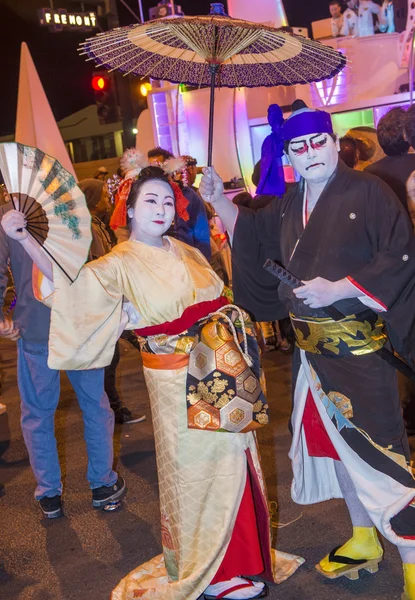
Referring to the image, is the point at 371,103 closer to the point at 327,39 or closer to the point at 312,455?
the point at 327,39

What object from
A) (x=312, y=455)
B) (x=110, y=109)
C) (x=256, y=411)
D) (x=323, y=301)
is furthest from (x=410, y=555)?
(x=110, y=109)

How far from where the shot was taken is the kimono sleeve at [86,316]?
234 cm

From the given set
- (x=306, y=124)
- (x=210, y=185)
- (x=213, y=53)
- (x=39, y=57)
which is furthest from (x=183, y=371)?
(x=39, y=57)

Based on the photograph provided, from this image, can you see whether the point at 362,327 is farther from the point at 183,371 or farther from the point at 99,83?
the point at 99,83

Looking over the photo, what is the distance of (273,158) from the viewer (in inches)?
107

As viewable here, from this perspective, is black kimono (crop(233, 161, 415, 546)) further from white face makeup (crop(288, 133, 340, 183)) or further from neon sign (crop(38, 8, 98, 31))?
neon sign (crop(38, 8, 98, 31))

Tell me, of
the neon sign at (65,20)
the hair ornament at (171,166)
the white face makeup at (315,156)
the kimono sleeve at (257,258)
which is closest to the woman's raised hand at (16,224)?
the hair ornament at (171,166)

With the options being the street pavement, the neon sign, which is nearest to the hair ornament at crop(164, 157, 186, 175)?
the street pavement

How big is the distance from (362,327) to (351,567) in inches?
39.0

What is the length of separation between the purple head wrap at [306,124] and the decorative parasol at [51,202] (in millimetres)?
822

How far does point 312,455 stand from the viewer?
2795 mm

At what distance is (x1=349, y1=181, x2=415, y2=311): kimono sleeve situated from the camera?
231 cm

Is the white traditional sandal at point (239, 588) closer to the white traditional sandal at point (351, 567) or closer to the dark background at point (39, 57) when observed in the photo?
the white traditional sandal at point (351, 567)

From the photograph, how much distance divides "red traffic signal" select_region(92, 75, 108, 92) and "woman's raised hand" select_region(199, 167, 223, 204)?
819 cm
